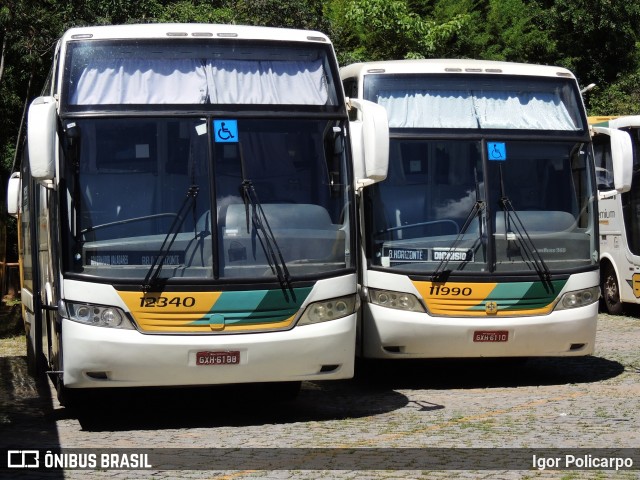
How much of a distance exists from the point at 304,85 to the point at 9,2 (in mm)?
15952

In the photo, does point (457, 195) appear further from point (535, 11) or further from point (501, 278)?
point (535, 11)

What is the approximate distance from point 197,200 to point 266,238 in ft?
2.10

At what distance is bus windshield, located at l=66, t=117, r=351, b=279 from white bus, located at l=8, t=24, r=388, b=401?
0.04ft

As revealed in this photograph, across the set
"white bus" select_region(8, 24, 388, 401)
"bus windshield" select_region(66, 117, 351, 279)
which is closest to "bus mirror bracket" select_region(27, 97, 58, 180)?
"white bus" select_region(8, 24, 388, 401)

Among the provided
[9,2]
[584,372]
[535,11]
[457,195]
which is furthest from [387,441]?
[535,11]

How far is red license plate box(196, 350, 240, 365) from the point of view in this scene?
33.1 feet

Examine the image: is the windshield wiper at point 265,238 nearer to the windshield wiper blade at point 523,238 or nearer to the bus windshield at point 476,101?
the bus windshield at point 476,101

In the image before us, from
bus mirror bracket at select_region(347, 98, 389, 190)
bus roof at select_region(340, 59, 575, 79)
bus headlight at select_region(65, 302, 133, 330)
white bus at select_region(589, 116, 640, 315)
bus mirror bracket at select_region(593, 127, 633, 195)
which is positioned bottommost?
white bus at select_region(589, 116, 640, 315)

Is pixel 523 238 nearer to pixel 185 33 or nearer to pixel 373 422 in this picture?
Result: pixel 373 422

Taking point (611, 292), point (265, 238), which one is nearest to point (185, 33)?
point (265, 238)

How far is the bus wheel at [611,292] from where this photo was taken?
70.1ft

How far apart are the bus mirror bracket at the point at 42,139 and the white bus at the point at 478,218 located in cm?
372

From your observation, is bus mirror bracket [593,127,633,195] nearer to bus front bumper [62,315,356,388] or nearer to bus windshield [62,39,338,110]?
bus windshield [62,39,338,110]

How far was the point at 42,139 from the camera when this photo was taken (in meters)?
9.90
